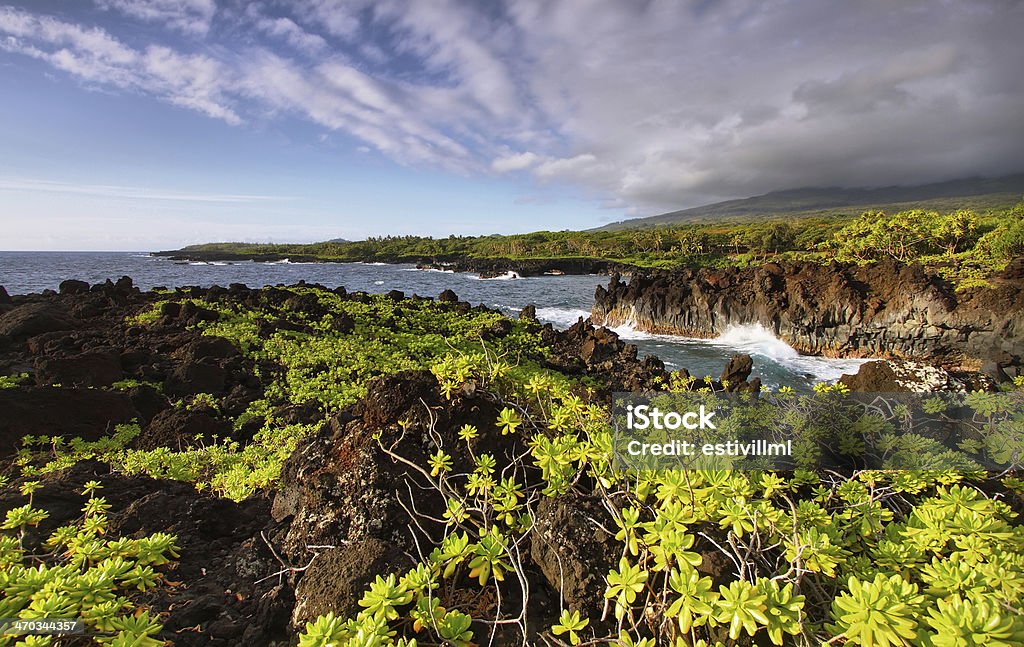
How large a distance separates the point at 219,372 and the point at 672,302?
2544 cm

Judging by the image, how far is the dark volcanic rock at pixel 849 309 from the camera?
63.6ft

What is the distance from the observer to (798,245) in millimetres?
66875

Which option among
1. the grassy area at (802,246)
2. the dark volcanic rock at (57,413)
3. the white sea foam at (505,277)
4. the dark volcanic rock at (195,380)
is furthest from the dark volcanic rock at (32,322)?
the white sea foam at (505,277)

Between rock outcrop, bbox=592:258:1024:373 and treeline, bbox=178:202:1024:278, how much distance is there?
6744 millimetres

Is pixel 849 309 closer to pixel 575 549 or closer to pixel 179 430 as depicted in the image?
pixel 575 549

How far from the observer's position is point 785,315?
24.4 meters

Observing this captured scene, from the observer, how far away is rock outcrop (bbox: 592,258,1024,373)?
63.3 ft

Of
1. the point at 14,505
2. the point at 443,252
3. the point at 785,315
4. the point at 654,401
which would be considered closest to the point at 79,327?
the point at 14,505

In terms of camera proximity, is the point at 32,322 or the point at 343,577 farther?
the point at 32,322

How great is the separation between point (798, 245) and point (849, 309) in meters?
52.1

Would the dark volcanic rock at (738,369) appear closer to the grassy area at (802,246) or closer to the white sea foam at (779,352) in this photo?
the white sea foam at (779,352)

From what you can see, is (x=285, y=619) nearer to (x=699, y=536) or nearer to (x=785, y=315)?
(x=699, y=536)

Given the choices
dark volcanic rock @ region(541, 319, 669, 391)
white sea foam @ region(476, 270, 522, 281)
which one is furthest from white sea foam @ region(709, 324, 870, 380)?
white sea foam @ region(476, 270, 522, 281)

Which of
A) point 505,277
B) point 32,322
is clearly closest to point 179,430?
point 32,322
